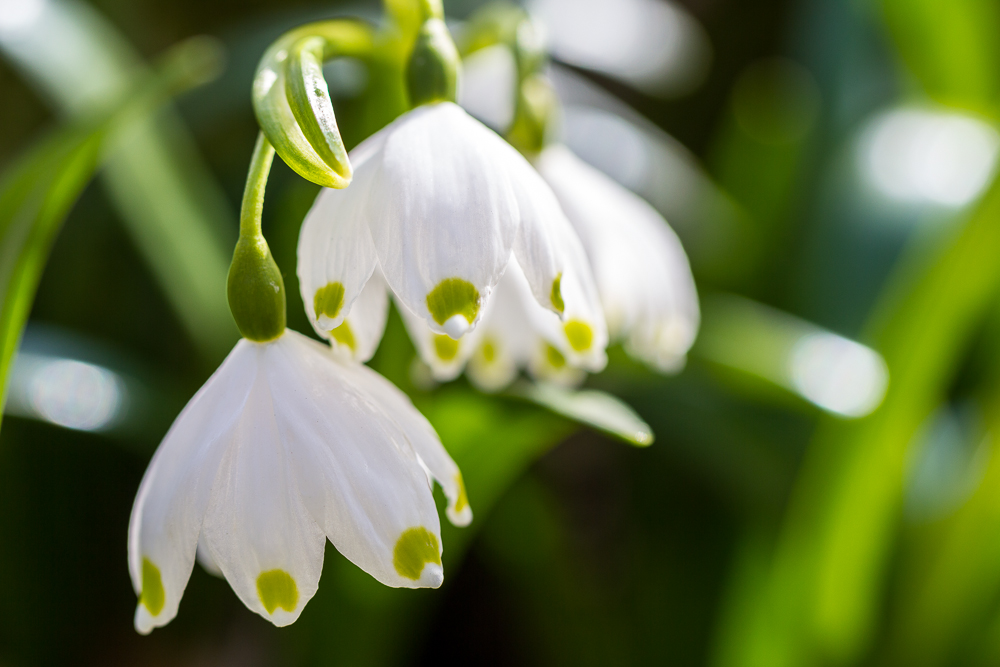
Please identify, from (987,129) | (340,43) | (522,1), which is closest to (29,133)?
(522,1)

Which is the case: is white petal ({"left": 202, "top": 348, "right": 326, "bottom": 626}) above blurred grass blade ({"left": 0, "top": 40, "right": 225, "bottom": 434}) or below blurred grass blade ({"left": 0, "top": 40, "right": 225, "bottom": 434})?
below

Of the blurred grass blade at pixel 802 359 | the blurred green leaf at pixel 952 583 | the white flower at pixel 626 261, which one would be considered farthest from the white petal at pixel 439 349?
the blurred green leaf at pixel 952 583

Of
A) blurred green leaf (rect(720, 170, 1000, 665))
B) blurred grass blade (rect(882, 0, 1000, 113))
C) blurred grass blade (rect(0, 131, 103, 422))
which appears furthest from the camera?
blurred grass blade (rect(882, 0, 1000, 113))

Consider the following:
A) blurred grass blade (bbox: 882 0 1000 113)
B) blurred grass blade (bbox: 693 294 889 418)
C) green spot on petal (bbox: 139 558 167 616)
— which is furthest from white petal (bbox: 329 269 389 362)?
blurred grass blade (bbox: 882 0 1000 113)

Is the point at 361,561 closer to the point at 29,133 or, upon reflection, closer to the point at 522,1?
the point at 522,1

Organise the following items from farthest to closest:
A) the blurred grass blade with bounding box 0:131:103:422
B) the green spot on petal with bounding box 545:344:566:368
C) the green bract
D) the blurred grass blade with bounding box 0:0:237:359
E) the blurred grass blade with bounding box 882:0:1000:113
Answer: the blurred grass blade with bounding box 882:0:1000:113
the blurred grass blade with bounding box 0:0:237:359
the green spot on petal with bounding box 545:344:566:368
the blurred grass blade with bounding box 0:131:103:422
the green bract

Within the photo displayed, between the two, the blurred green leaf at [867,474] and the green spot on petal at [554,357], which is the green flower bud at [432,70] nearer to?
the green spot on petal at [554,357]

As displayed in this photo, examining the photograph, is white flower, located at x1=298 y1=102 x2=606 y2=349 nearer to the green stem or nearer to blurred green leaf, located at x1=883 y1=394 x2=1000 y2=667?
the green stem
